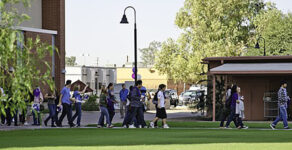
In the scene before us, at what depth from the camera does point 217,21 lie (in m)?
68.1

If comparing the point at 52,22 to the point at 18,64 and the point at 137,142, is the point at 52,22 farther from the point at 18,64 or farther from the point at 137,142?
the point at 18,64

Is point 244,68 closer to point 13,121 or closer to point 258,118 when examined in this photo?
point 258,118

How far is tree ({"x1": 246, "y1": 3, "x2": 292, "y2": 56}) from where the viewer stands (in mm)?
68250


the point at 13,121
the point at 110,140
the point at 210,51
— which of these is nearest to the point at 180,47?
the point at 210,51

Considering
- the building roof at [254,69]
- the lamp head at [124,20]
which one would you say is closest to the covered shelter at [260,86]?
the building roof at [254,69]

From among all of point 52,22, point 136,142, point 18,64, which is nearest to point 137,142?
point 136,142

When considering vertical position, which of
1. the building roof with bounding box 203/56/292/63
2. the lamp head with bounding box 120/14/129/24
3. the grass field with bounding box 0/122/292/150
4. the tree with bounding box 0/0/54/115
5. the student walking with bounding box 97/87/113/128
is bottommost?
the grass field with bounding box 0/122/292/150

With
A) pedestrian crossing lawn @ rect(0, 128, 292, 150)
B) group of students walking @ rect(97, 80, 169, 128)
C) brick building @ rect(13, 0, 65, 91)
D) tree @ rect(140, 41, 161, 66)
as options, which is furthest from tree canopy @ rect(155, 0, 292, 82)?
tree @ rect(140, 41, 161, 66)

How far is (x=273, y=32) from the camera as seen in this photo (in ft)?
226

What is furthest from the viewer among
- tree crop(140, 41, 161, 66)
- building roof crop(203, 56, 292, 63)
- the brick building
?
tree crop(140, 41, 161, 66)

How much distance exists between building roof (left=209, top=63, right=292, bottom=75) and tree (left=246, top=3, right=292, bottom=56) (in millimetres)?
32066

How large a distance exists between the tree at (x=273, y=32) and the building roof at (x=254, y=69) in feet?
105

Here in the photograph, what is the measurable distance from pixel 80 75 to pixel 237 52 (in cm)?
1798

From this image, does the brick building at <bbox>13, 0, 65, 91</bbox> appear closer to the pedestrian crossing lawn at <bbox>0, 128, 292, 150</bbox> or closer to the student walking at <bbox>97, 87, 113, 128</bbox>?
the student walking at <bbox>97, 87, 113, 128</bbox>
